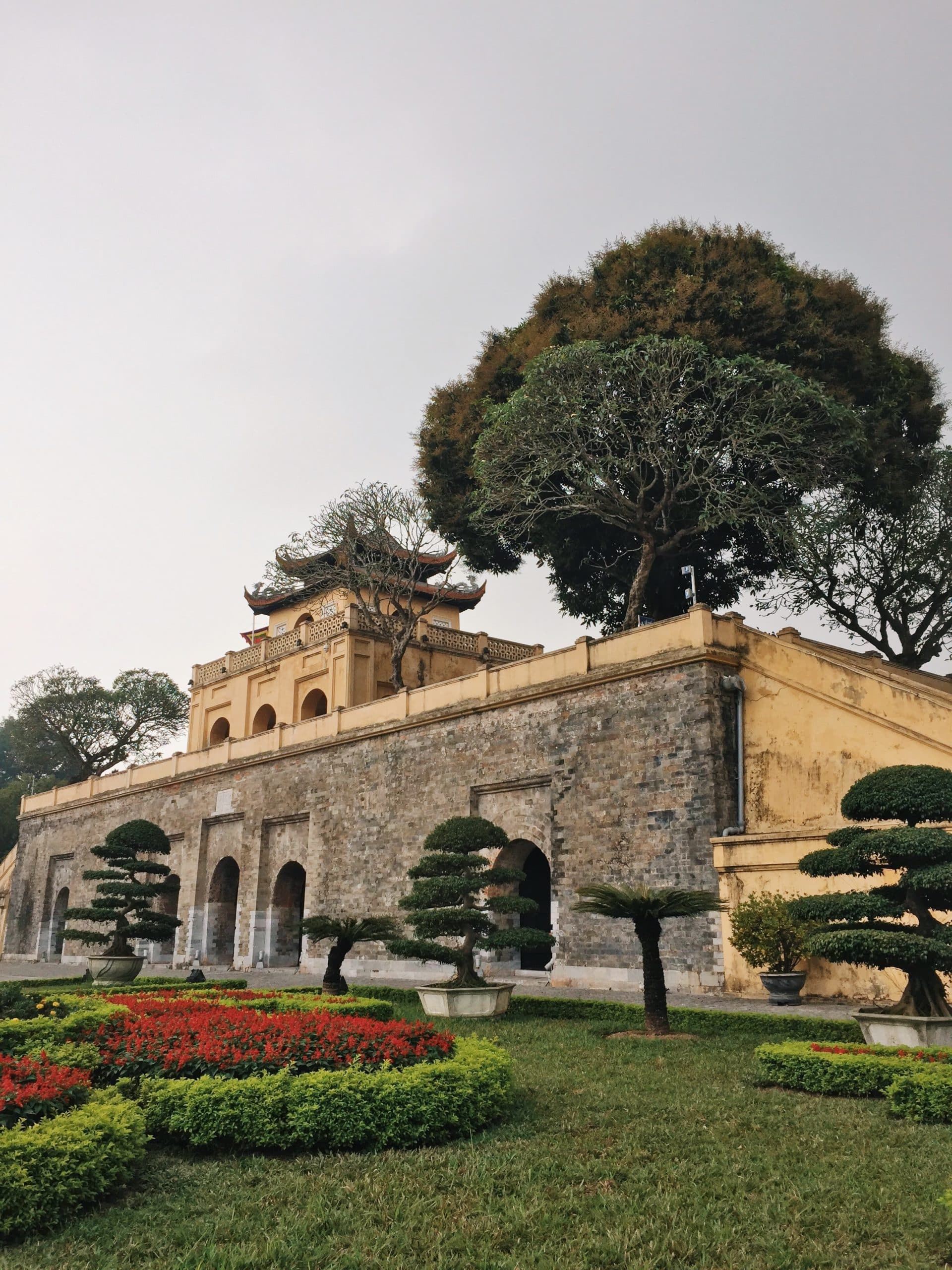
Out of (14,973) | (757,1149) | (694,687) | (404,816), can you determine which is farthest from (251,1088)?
(14,973)

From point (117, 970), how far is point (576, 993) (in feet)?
30.9

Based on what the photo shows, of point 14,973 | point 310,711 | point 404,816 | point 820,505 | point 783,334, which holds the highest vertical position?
point 783,334

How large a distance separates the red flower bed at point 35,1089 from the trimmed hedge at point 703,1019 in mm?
6632

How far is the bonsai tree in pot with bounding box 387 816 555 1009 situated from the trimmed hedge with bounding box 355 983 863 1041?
773 mm

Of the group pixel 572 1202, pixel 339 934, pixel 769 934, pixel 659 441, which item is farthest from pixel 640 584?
pixel 572 1202

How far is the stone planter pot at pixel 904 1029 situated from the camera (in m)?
7.86

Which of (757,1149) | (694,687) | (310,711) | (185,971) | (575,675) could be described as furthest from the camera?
(310,711)

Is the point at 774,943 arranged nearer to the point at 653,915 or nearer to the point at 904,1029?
the point at 653,915

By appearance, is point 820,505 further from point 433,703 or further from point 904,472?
point 433,703

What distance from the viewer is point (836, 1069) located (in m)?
6.78

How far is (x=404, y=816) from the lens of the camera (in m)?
20.5

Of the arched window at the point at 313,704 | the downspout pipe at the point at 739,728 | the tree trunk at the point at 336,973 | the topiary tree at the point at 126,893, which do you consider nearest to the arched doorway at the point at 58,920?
the arched window at the point at 313,704

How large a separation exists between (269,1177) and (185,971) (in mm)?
21371

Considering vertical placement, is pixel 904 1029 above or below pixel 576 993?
above
